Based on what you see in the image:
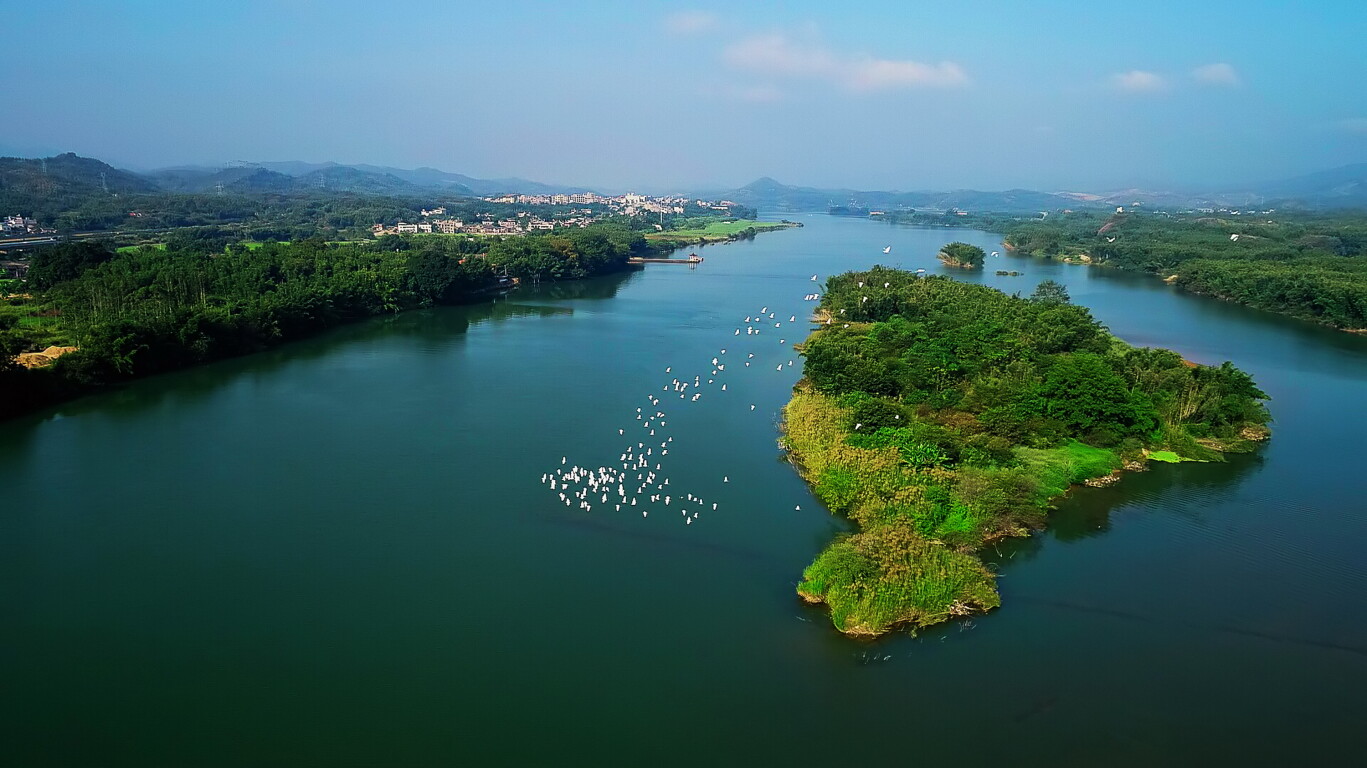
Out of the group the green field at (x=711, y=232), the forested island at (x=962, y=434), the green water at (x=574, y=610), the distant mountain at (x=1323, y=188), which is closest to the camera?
the green water at (x=574, y=610)

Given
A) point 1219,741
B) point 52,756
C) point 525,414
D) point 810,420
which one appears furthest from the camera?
point 525,414

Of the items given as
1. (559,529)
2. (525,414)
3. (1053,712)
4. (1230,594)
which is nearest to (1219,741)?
(1053,712)

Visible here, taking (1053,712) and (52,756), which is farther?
(1053,712)

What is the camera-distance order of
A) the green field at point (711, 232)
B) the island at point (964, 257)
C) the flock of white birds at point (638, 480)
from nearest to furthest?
the flock of white birds at point (638, 480) < the island at point (964, 257) < the green field at point (711, 232)

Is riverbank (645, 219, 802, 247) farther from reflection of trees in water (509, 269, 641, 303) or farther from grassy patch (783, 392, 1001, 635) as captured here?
grassy patch (783, 392, 1001, 635)

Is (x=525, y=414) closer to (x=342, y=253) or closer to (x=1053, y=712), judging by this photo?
(x=1053, y=712)

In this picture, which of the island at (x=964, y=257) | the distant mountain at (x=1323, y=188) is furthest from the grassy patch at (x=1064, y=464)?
the distant mountain at (x=1323, y=188)

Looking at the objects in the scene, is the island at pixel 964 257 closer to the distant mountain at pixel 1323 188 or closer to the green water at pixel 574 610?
the green water at pixel 574 610
